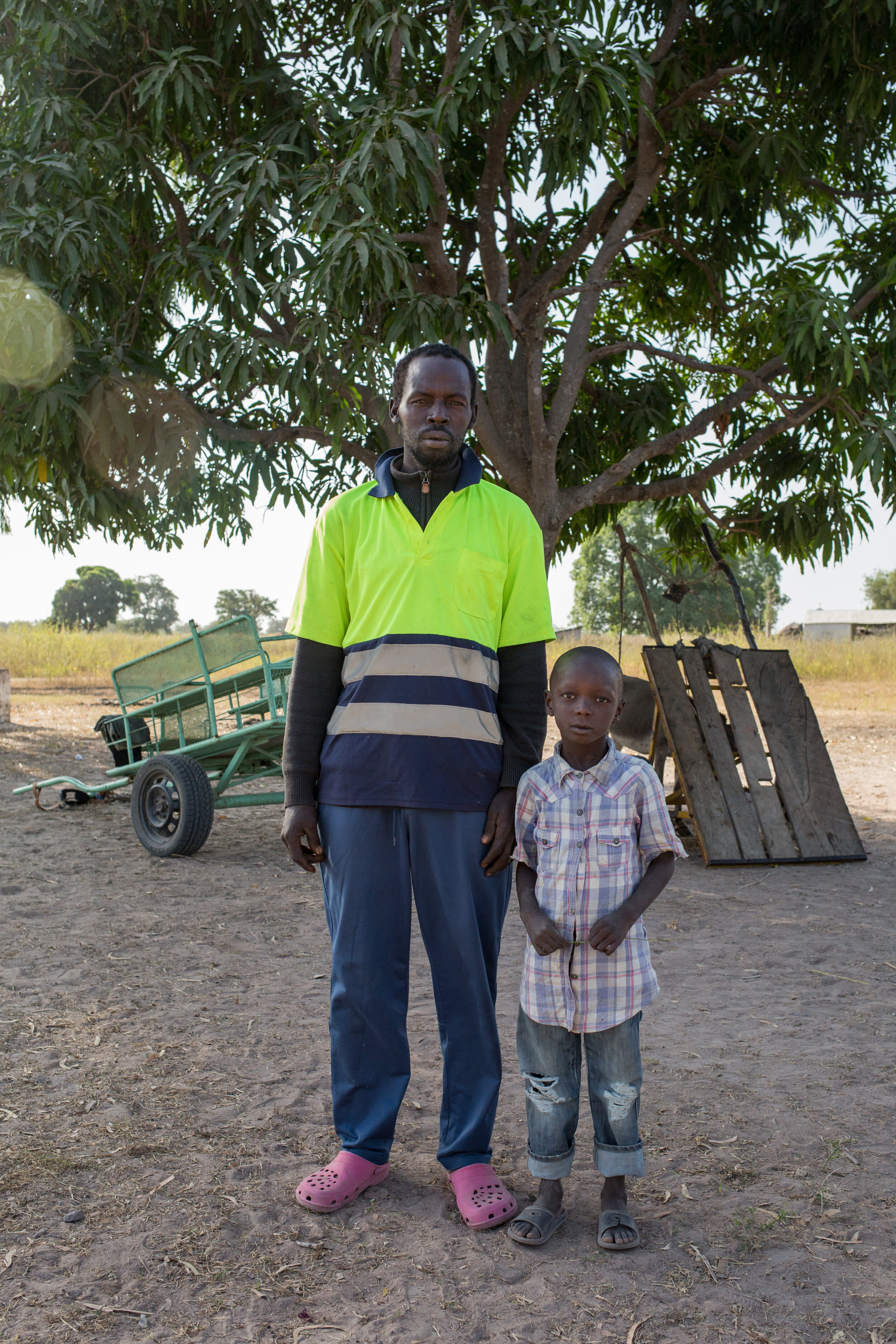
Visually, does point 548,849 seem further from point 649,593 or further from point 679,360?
point 649,593

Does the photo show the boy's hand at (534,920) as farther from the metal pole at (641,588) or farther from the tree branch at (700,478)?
the tree branch at (700,478)

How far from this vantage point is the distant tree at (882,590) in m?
70.9

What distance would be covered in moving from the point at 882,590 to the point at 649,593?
40918mm

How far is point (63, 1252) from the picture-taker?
7.85 feet

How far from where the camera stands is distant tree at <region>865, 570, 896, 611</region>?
70.9 metres

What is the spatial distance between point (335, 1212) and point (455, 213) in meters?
7.33

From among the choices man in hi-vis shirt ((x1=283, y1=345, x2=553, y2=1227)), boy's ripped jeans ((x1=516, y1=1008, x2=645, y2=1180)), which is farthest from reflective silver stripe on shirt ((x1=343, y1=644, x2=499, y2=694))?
boy's ripped jeans ((x1=516, y1=1008, x2=645, y2=1180))

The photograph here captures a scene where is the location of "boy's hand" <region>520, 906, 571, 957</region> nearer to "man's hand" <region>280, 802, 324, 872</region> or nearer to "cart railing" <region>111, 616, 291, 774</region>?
"man's hand" <region>280, 802, 324, 872</region>

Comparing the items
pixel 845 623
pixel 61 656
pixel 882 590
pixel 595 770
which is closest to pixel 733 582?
pixel 595 770

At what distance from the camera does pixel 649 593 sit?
37.6 meters

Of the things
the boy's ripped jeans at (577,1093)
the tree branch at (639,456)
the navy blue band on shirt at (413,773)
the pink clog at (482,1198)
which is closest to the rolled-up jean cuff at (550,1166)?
the boy's ripped jeans at (577,1093)

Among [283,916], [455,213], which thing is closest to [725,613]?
[455,213]

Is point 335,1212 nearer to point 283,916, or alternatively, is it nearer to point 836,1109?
point 836,1109

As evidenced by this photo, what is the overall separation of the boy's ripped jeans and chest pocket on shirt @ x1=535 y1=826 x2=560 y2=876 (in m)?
Answer: 0.36
